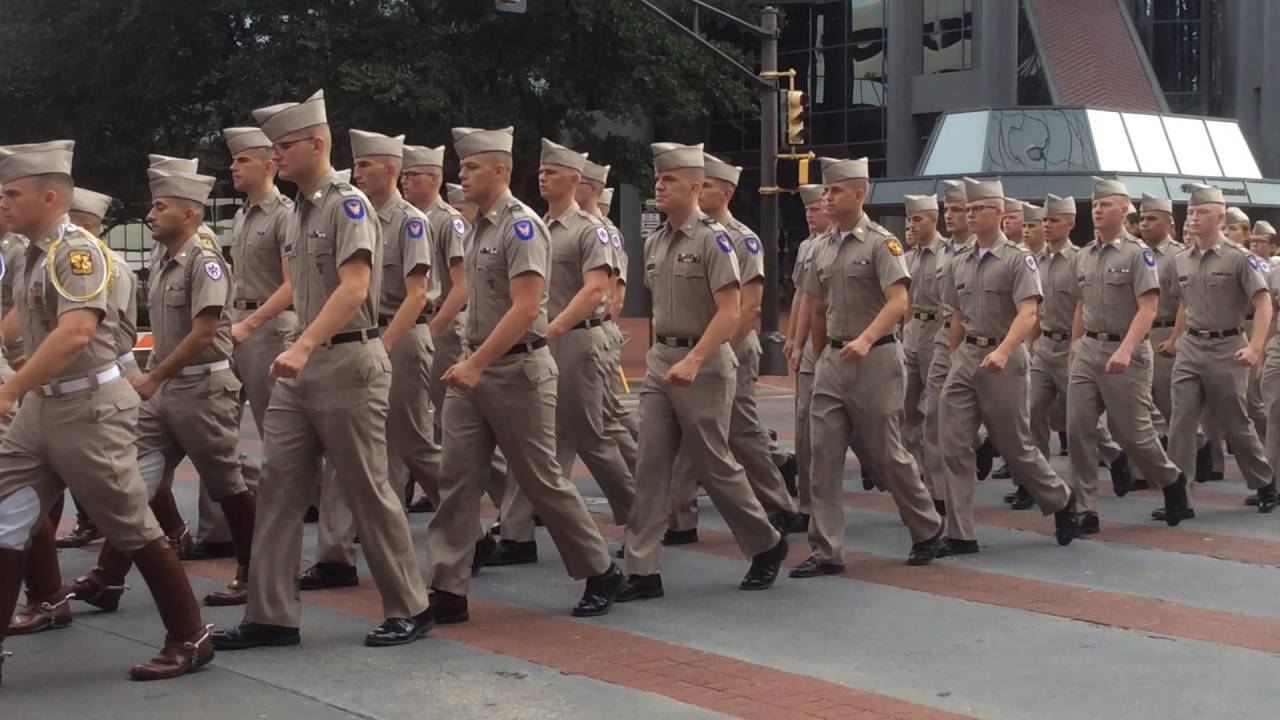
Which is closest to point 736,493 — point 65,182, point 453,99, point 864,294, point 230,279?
point 864,294

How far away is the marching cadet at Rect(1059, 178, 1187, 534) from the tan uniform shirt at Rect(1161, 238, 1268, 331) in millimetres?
979

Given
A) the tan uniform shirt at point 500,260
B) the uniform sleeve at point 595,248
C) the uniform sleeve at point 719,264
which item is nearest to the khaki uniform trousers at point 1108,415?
the uniform sleeve at point 719,264

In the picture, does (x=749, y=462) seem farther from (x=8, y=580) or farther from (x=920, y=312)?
(x=8, y=580)

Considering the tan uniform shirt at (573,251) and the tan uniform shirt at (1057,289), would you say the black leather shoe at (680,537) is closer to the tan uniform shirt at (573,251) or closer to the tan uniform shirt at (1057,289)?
the tan uniform shirt at (573,251)

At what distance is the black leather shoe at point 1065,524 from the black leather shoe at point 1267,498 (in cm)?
238

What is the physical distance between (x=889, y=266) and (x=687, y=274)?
3.81 ft

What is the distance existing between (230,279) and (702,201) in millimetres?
2912

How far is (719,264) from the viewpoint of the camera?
8461 mm

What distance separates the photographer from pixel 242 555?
8.27 m

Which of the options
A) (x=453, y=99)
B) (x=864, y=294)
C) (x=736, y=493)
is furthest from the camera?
(x=453, y=99)

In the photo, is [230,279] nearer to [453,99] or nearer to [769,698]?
[769,698]

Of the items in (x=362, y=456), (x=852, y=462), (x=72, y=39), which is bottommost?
(x=852, y=462)

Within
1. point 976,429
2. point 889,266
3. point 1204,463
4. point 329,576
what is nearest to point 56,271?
point 329,576

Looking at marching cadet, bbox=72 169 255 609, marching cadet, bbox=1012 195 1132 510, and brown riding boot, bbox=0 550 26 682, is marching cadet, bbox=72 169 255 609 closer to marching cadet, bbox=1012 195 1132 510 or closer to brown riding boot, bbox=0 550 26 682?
brown riding boot, bbox=0 550 26 682
